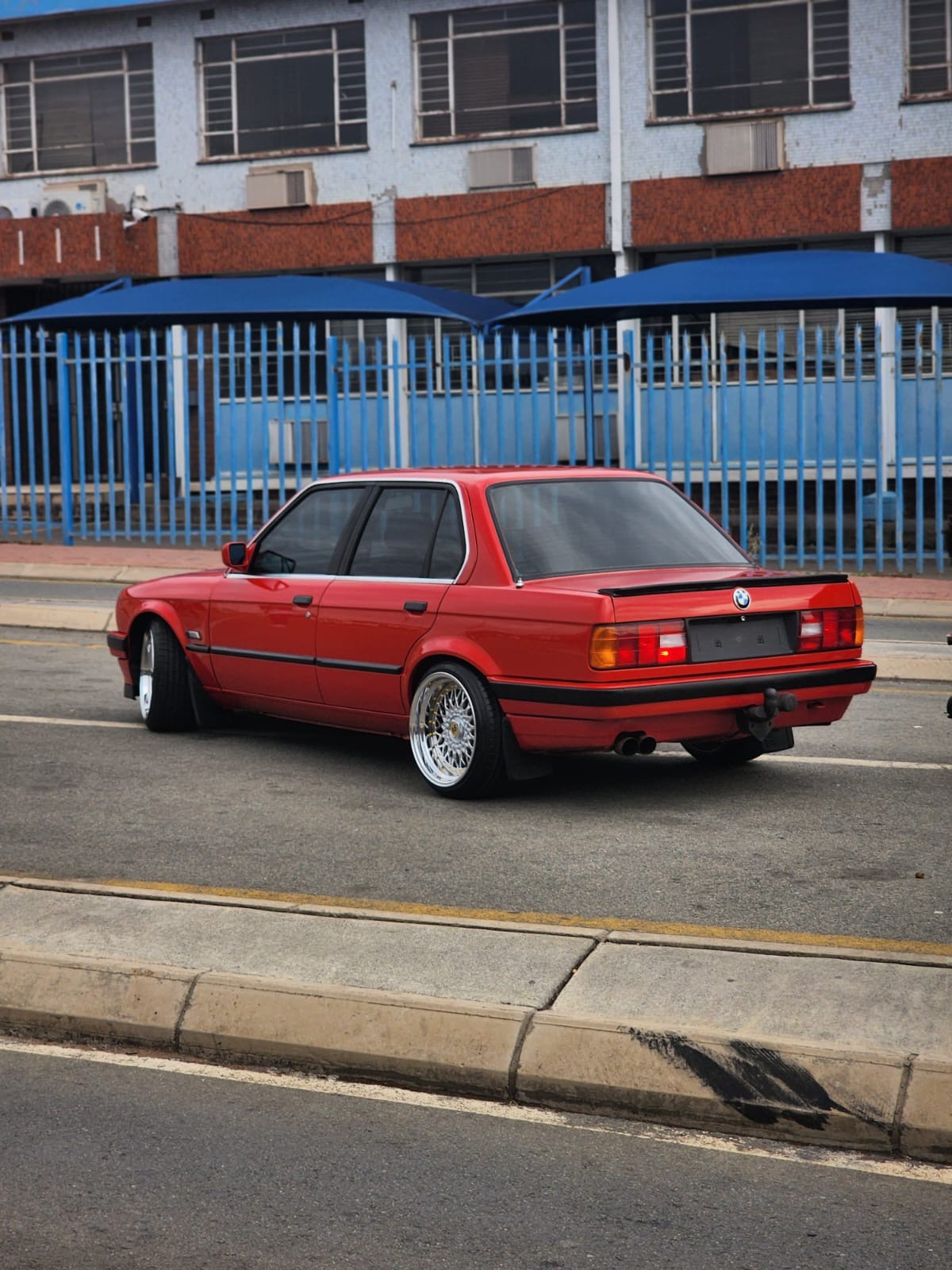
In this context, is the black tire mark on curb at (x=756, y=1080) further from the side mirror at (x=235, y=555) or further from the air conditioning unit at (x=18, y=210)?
the air conditioning unit at (x=18, y=210)

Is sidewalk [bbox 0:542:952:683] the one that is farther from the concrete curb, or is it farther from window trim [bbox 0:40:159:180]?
window trim [bbox 0:40:159:180]

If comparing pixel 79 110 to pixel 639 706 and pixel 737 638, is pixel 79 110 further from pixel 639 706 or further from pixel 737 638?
pixel 639 706

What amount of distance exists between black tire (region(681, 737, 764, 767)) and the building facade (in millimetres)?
17379

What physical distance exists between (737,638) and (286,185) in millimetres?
21371

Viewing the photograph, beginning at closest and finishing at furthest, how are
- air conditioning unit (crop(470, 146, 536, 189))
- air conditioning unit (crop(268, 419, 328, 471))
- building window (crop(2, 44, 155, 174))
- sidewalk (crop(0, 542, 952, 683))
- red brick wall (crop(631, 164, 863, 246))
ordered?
sidewalk (crop(0, 542, 952, 683))
red brick wall (crop(631, 164, 863, 246))
air conditioning unit (crop(268, 419, 328, 471))
air conditioning unit (crop(470, 146, 536, 189))
building window (crop(2, 44, 155, 174))

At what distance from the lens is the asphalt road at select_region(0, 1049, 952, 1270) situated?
3.62 meters

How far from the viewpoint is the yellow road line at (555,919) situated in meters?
5.49

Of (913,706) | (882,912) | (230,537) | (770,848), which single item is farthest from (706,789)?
(230,537)

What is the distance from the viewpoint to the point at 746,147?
24828mm

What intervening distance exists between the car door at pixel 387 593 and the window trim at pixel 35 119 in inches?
847

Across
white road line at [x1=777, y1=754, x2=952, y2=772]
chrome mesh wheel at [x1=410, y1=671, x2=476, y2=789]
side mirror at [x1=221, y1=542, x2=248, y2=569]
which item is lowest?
white road line at [x1=777, y1=754, x2=952, y2=772]

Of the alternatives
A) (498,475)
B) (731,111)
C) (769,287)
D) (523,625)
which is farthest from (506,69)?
(523,625)

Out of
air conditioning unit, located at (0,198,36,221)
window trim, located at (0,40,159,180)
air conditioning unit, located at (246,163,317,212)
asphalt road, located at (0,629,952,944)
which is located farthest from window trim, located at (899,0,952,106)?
asphalt road, located at (0,629,952,944)

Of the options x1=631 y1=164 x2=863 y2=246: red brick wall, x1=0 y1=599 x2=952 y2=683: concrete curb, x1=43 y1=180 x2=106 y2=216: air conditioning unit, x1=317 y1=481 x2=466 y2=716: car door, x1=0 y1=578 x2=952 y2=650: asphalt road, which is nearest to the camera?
x1=317 y1=481 x2=466 y2=716: car door
